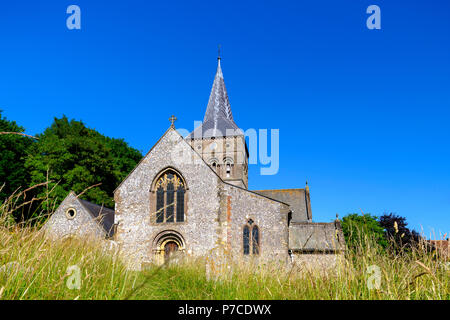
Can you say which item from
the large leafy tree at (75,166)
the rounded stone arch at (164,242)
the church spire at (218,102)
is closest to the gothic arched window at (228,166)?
the church spire at (218,102)

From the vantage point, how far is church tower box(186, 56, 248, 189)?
3456cm

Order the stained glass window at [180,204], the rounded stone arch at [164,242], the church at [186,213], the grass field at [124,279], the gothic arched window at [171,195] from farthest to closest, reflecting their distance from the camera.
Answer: the gothic arched window at [171,195] → the stained glass window at [180,204] → the rounded stone arch at [164,242] → the church at [186,213] → the grass field at [124,279]

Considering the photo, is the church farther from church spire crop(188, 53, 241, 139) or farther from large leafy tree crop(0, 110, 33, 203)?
church spire crop(188, 53, 241, 139)

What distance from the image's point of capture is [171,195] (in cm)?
1925

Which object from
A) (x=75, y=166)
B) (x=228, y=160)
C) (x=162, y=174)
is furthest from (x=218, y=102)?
(x=162, y=174)

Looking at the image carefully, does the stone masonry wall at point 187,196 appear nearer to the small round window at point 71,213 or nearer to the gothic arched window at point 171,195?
the gothic arched window at point 171,195

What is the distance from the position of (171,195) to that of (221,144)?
56.8 ft

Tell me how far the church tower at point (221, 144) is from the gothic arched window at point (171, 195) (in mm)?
13916

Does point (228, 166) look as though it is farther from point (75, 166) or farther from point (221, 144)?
point (75, 166)

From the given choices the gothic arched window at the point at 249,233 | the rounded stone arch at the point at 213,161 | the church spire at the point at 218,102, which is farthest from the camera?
the church spire at the point at 218,102

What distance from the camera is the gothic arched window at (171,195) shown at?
18969 mm

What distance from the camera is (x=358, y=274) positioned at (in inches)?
162
